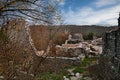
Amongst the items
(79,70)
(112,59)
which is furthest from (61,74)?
(112,59)

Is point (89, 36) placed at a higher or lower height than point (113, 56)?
lower

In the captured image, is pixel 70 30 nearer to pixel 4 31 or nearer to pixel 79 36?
pixel 79 36

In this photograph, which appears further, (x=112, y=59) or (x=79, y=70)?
(x=79, y=70)

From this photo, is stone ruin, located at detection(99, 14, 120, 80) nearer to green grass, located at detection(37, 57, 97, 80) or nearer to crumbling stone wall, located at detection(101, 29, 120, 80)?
crumbling stone wall, located at detection(101, 29, 120, 80)

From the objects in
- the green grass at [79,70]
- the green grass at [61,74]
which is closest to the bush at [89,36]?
the green grass at [61,74]

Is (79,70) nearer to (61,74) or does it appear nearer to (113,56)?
(61,74)

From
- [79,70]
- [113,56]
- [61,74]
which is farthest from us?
[79,70]

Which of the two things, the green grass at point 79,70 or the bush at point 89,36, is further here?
the bush at point 89,36

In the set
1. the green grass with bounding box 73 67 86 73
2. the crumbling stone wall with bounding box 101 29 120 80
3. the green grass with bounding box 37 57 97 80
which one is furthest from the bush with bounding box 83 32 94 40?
the crumbling stone wall with bounding box 101 29 120 80

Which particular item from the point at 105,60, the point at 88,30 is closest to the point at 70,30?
the point at 88,30

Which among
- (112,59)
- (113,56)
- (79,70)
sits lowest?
(79,70)

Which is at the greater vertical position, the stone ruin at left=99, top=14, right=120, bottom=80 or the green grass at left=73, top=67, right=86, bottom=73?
the stone ruin at left=99, top=14, right=120, bottom=80

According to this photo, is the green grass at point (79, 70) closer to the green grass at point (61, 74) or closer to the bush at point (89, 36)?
the green grass at point (61, 74)

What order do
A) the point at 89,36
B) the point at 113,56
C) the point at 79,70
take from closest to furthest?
the point at 113,56 < the point at 79,70 < the point at 89,36
